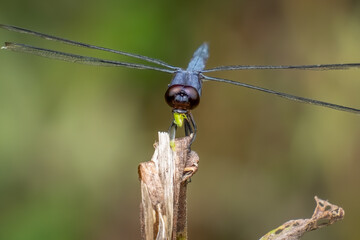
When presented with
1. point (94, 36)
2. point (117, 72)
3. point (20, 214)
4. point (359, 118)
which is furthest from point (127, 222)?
point (359, 118)

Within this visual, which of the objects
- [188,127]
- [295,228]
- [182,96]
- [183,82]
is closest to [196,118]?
[188,127]

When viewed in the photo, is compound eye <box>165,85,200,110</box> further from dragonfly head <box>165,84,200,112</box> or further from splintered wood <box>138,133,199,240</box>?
splintered wood <box>138,133,199,240</box>

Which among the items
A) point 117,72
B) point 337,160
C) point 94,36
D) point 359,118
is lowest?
point 337,160

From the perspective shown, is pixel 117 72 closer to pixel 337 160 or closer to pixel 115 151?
pixel 115 151

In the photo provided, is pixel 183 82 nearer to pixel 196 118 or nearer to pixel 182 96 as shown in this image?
pixel 182 96

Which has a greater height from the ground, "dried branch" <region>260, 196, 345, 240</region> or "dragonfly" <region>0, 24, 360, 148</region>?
"dragonfly" <region>0, 24, 360, 148</region>

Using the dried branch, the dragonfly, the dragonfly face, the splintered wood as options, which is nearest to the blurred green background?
the dragonfly

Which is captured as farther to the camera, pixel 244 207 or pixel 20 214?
pixel 244 207

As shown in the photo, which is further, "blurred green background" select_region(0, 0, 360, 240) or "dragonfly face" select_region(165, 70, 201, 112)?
"blurred green background" select_region(0, 0, 360, 240)
